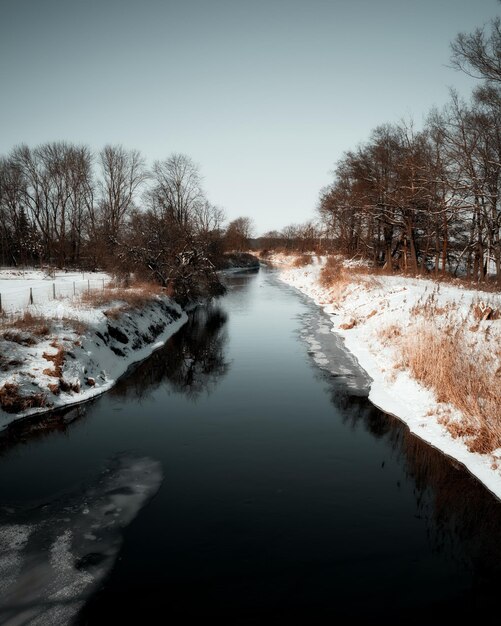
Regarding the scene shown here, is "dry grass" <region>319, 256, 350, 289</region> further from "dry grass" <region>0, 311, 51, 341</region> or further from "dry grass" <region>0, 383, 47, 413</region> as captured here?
"dry grass" <region>0, 383, 47, 413</region>

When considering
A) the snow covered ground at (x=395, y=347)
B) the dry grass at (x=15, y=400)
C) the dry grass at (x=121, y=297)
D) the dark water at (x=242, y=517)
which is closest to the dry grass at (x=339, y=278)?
the snow covered ground at (x=395, y=347)

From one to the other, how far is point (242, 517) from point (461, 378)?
5.95m

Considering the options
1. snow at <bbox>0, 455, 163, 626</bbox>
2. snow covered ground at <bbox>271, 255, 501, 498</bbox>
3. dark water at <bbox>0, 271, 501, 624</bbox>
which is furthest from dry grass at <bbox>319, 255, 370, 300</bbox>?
snow at <bbox>0, 455, 163, 626</bbox>

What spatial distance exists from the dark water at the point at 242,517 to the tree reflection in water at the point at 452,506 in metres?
0.02

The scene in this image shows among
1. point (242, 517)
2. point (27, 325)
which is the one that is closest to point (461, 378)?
point (242, 517)

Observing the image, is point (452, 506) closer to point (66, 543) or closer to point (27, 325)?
point (66, 543)

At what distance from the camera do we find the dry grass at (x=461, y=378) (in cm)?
760

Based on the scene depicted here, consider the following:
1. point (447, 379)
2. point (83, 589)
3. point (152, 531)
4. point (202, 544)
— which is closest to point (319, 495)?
point (202, 544)

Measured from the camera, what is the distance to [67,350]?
11578mm

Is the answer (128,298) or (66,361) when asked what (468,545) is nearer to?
(66,361)

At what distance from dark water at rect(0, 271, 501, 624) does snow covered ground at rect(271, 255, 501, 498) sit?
39 cm

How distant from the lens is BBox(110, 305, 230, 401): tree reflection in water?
12.0 meters

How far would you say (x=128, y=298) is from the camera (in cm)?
1830

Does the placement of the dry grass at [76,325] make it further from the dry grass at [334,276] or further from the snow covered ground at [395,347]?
the dry grass at [334,276]
